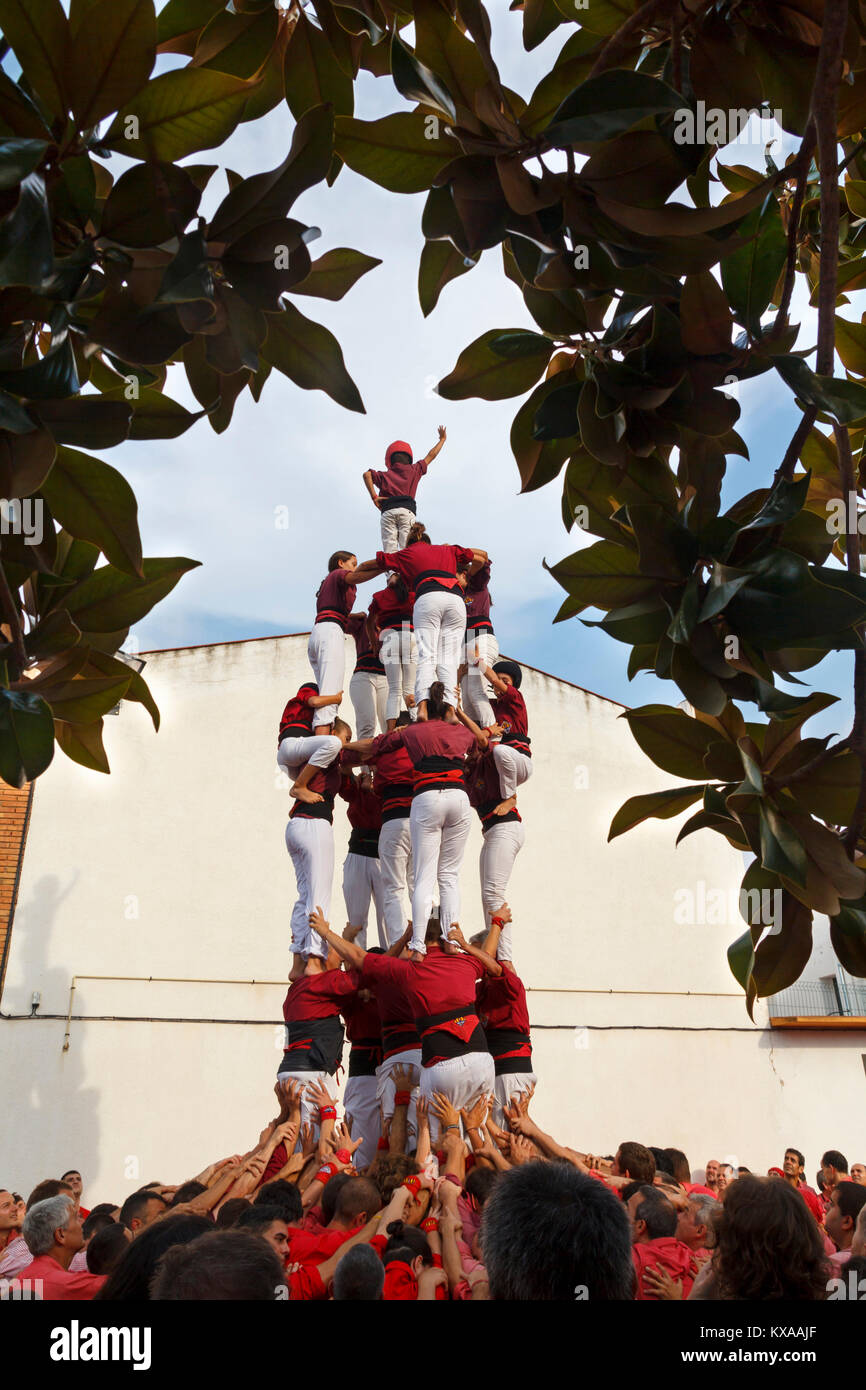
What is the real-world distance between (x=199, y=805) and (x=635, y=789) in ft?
17.0

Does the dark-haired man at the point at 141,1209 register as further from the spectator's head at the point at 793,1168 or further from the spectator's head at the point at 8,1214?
the spectator's head at the point at 793,1168

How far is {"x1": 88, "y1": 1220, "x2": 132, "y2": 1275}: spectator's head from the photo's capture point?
10.6 feet

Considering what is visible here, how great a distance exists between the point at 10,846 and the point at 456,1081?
22.2ft

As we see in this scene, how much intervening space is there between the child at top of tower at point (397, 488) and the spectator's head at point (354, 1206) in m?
4.43

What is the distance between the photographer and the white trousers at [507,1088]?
5219 millimetres

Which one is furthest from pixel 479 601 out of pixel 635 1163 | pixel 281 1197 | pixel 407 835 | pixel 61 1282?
pixel 61 1282

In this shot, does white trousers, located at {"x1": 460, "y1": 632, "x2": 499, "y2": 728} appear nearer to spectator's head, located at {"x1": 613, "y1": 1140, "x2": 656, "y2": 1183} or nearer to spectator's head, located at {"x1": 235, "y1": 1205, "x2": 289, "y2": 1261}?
spectator's head, located at {"x1": 613, "y1": 1140, "x2": 656, "y2": 1183}

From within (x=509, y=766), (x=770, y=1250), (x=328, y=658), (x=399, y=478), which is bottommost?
(x=770, y=1250)

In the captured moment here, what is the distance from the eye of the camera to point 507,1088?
5.25m

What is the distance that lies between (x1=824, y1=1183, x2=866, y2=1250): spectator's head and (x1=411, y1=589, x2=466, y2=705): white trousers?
301cm

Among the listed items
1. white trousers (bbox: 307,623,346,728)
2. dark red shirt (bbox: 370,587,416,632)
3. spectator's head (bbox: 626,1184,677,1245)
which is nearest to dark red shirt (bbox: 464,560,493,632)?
dark red shirt (bbox: 370,587,416,632)

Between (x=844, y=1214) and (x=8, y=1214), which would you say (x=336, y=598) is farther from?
(x=844, y=1214)
